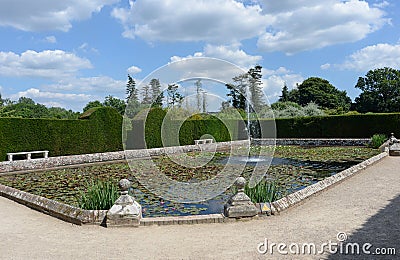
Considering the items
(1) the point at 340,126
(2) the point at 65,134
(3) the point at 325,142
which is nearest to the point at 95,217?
(2) the point at 65,134

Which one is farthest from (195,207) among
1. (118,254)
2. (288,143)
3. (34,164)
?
(288,143)

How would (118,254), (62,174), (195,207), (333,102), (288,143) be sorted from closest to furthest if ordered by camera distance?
(118,254)
(195,207)
(62,174)
(288,143)
(333,102)

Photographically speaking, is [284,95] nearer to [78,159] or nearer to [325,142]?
[325,142]

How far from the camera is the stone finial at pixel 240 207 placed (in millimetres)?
4637

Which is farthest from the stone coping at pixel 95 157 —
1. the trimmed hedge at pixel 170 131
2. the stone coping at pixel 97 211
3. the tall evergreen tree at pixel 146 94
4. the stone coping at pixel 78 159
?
the stone coping at pixel 97 211

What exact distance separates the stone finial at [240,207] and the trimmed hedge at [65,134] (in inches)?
392

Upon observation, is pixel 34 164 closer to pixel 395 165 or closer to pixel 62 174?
pixel 62 174

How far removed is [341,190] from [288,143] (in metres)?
16.9

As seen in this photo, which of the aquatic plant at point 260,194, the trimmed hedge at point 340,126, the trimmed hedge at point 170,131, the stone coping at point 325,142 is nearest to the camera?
the aquatic plant at point 260,194

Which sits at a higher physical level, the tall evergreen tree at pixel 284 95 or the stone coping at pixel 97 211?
the tall evergreen tree at pixel 284 95

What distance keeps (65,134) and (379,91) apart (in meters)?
48.6

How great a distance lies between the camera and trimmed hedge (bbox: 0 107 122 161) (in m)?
12.1

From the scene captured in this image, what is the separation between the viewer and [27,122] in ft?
41.5

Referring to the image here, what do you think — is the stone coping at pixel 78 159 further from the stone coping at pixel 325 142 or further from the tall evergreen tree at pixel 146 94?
the stone coping at pixel 325 142
